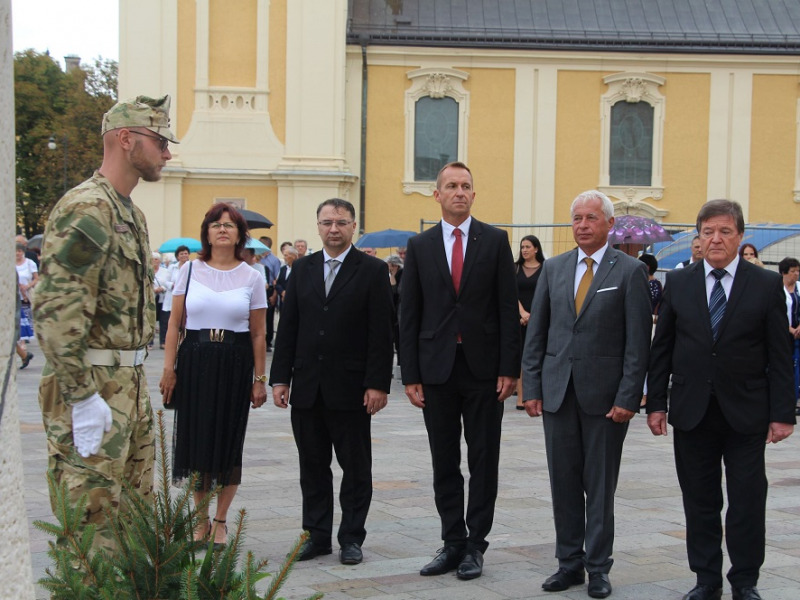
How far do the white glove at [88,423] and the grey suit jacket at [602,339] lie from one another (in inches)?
105

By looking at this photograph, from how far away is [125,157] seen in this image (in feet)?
15.6

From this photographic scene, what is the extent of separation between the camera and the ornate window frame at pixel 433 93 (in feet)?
114

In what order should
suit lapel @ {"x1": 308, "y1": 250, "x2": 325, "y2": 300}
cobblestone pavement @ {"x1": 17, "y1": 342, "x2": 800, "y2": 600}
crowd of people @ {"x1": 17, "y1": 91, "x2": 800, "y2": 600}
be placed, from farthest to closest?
suit lapel @ {"x1": 308, "y1": 250, "x2": 325, "y2": 300}
cobblestone pavement @ {"x1": 17, "y1": 342, "x2": 800, "y2": 600}
crowd of people @ {"x1": 17, "y1": 91, "x2": 800, "y2": 600}

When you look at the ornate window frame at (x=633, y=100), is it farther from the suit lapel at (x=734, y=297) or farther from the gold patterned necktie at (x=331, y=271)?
the suit lapel at (x=734, y=297)

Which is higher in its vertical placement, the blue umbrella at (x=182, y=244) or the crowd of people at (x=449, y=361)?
the blue umbrella at (x=182, y=244)

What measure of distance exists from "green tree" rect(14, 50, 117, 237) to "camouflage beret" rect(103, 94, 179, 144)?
48359 mm

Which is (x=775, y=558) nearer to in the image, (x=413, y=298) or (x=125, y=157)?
(x=413, y=298)

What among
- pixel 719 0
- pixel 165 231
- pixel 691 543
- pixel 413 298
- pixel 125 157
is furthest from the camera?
pixel 719 0

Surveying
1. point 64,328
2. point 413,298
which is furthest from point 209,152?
point 64,328

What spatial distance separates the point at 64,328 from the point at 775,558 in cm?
450

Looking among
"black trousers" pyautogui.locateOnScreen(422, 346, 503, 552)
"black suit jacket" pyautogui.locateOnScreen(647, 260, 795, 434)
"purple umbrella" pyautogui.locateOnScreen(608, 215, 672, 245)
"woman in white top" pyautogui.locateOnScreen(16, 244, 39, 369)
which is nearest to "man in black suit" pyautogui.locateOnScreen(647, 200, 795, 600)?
"black suit jacket" pyautogui.locateOnScreen(647, 260, 795, 434)

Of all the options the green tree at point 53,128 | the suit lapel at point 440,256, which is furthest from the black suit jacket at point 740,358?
the green tree at point 53,128

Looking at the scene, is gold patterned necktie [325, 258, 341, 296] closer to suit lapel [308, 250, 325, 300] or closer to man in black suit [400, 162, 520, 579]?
suit lapel [308, 250, 325, 300]

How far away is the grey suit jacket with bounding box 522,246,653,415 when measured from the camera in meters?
6.00
